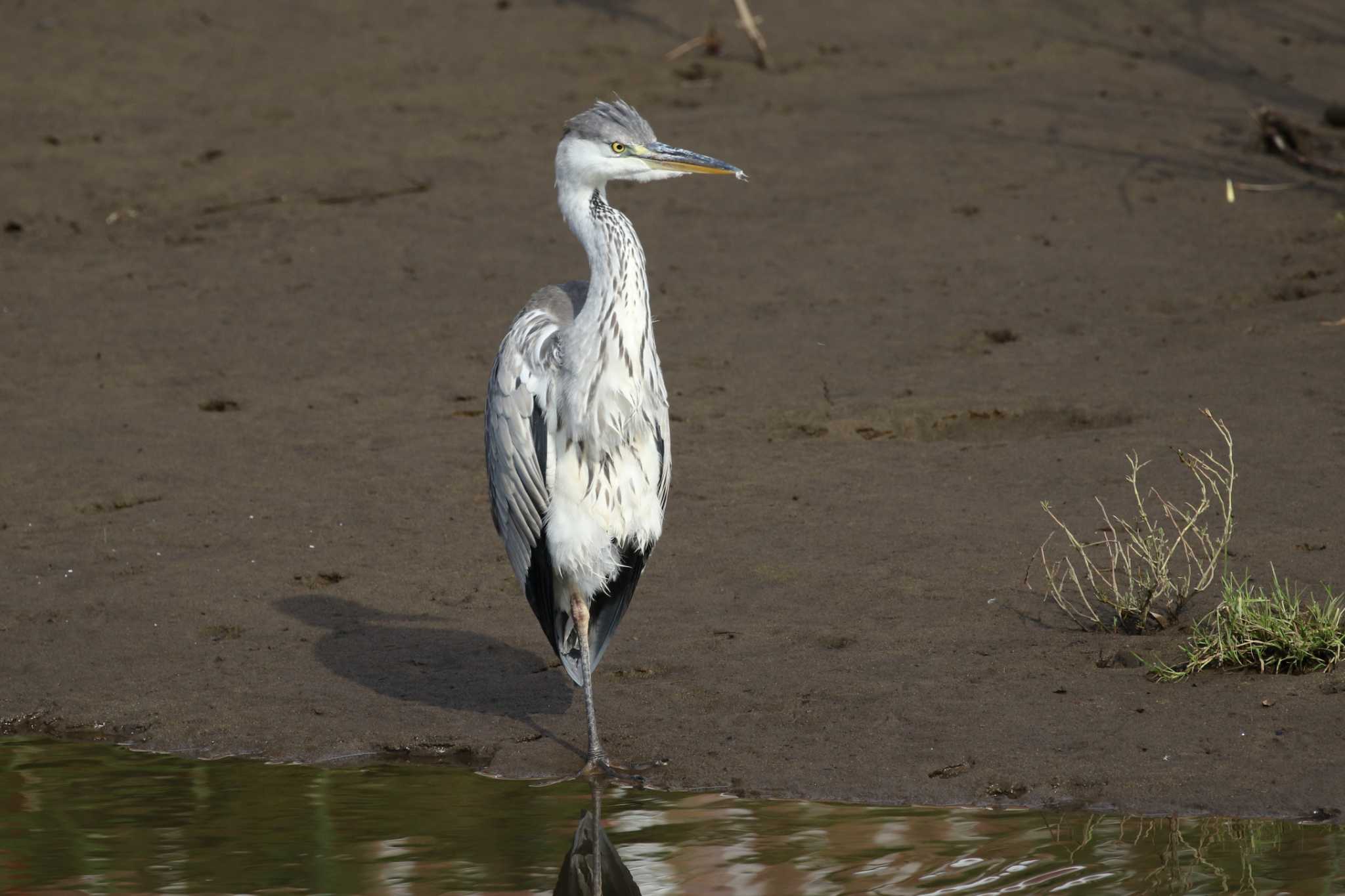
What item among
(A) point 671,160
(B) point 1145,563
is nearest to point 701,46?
(B) point 1145,563

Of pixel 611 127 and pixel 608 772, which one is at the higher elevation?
pixel 611 127

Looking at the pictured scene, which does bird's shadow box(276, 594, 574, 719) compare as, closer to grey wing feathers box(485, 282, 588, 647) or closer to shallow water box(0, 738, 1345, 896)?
grey wing feathers box(485, 282, 588, 647)

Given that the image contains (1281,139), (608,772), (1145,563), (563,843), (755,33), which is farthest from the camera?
(755,33)

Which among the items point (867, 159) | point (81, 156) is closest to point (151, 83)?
point (81, 156)

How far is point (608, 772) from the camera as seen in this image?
187 inches

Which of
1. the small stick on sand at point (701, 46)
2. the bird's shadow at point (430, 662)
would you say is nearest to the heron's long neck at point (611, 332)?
the bird's shadow at point (430, 662)

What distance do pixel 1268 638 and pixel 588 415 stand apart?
2.06 m

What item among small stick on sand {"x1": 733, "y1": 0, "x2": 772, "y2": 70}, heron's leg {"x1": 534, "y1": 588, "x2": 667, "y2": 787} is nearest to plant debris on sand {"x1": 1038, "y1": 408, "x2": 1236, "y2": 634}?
heron's leg {"x1": 534, "y1": 588, "x2": 667, "y2": 787}

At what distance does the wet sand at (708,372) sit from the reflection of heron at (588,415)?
0.49 meters

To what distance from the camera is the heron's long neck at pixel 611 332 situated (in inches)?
189

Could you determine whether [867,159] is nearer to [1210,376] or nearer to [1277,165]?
[1277,165]

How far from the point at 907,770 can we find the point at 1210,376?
11.9 feet

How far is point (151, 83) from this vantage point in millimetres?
12039

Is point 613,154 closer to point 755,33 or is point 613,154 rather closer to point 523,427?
point 523,427
